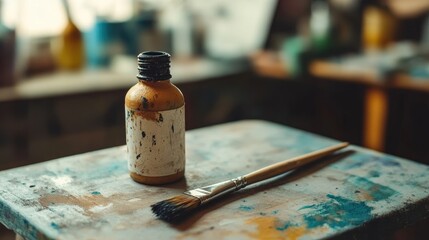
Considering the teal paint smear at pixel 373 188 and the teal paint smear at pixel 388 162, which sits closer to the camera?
the teal paint smear at pixel 373 188

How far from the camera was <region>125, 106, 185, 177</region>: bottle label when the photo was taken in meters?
1.08

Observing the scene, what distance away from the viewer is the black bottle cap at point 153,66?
1048 millimetres

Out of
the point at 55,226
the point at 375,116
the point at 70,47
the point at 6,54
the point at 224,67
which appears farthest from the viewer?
the point at 224,67

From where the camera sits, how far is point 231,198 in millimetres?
1041

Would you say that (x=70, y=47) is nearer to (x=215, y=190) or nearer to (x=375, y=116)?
(x=375, y=116)

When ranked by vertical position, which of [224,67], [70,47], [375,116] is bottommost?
[375,116]

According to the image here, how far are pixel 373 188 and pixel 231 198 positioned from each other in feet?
0.87

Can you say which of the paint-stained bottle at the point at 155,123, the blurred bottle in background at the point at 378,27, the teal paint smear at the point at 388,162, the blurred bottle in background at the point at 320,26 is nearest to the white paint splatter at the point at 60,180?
the paint-stained bottle at the point at 155,123

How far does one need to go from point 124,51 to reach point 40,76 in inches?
15.5

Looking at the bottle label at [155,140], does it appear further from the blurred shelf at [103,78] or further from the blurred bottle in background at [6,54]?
the blurred bottle in background at [6,54]

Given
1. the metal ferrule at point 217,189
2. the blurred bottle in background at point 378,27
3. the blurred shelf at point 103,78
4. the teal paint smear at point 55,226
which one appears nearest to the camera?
the teal paint smear at point 55,226

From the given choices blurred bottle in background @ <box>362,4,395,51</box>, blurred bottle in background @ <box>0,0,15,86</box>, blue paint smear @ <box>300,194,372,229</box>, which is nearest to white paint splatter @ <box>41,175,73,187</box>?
blue paint smear @ <box>300,194,372,229</box>

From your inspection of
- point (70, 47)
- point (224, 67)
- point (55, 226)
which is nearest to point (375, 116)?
point (224, 67)

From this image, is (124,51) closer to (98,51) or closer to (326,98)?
(98,51)
